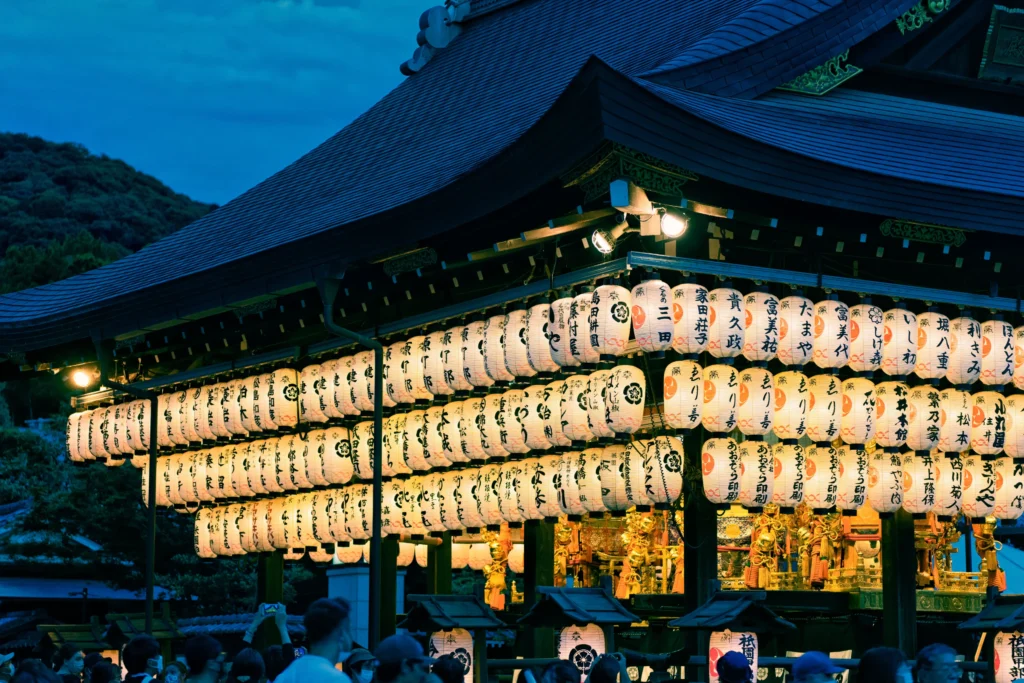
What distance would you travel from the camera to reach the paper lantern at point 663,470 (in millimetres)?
14984

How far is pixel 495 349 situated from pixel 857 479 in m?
3.95

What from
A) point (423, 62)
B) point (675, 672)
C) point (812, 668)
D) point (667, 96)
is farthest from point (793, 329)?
point (423, 62)

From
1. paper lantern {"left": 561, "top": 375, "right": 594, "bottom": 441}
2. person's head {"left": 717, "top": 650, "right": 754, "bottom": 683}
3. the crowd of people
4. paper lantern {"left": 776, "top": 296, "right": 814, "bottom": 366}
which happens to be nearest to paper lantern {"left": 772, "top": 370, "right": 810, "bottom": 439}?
paper lantern {"left": 776, "top": 296, "right": 814, "bottom": 366}

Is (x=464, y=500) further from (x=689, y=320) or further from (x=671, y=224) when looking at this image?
(x=671, y=224)

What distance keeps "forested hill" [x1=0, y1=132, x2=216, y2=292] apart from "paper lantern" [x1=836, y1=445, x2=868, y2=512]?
1494 inches

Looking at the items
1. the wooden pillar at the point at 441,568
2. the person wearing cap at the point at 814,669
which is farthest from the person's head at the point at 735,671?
the wooden pillar at the point at 441,568

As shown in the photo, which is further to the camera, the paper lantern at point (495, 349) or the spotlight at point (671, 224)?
the paper lantern at point (495, 349)

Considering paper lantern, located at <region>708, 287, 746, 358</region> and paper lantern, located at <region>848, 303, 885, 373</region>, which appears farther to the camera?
paper lantern, located at <region>848, 303, 885, 373</region>

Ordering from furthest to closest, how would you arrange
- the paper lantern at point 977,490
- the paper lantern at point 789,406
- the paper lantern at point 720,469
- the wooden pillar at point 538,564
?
the wooden pillar at point 538,564 → the paper lantern at point 977,490 → the paper lantern at point 789,406 → the paper lantern at point 720,469

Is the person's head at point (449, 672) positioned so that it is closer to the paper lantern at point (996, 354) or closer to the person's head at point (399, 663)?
the person's head at point (399, 663)

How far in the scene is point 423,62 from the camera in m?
25.7

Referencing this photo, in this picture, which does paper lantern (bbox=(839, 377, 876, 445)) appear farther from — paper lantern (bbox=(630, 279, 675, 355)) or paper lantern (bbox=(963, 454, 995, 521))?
paper lantern (bbox=(630, 279, 675, 355))

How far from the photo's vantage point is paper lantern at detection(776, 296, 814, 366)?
49.2 feet

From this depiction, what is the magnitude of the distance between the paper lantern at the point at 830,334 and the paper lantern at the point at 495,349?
10.6 feet
